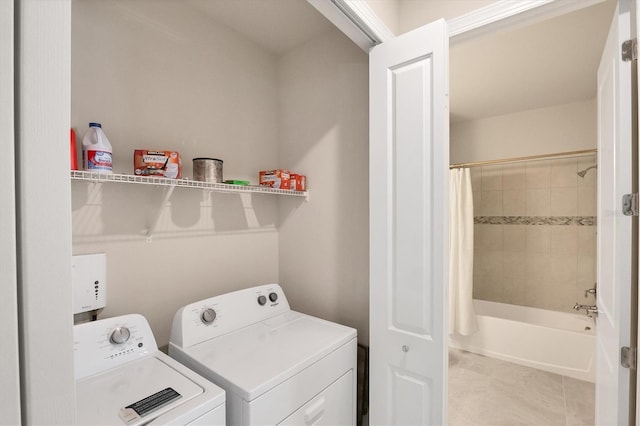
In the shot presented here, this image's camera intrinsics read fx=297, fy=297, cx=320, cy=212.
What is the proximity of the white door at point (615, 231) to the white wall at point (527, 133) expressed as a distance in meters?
2.06

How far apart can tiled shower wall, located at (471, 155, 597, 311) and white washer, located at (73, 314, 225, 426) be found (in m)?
3.57

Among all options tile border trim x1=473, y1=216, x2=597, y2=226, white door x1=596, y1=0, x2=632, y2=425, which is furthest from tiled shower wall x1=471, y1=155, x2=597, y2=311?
white door x1=596, y1=0, x2=632, y2=425

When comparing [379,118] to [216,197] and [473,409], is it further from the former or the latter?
[473,409]

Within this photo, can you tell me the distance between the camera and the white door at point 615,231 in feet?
3.49

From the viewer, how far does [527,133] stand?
329cm

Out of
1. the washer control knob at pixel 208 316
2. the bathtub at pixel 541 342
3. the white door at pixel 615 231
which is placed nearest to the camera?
the white door at pixel 615 231

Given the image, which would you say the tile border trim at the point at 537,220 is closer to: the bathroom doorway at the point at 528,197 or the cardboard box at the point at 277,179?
the bathroom doorway at the point at 528,197

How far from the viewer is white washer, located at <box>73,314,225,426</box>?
2.89ft

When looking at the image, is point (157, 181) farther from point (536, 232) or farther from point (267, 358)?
point (536, 232)

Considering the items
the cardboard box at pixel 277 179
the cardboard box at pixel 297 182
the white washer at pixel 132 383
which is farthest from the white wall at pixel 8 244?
the cardboard box at pixel 297 182

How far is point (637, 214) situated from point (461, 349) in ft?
8.23

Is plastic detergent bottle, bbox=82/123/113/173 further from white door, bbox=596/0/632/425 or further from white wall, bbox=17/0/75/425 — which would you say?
white door, bbox=596/0/632/425

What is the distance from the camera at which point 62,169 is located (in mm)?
380

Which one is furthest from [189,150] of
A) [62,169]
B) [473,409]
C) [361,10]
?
[473,409]
